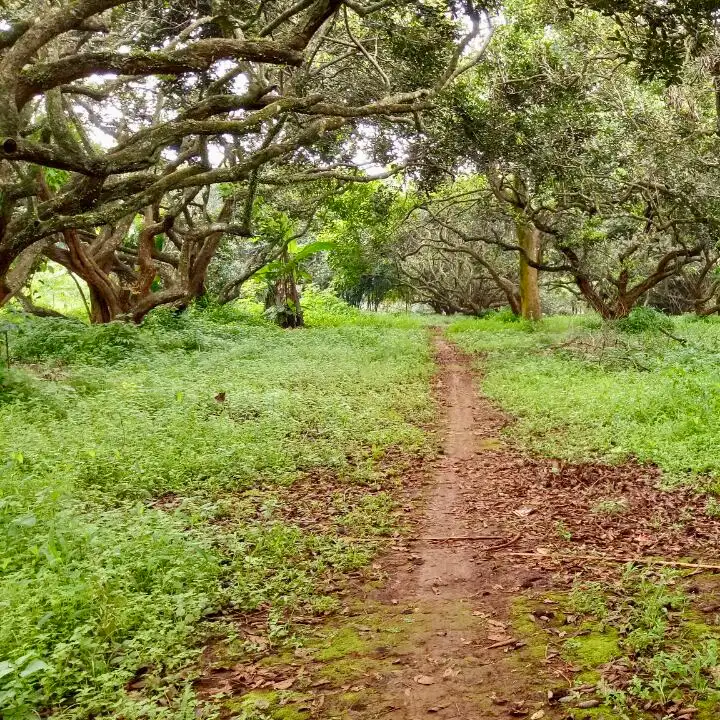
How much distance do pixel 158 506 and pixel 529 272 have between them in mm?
21064

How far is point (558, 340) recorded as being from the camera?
760 inches

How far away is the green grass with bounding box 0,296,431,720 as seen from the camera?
395cm

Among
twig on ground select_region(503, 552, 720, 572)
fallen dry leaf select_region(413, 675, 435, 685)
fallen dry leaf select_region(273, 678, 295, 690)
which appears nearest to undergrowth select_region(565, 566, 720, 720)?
twig on ground select_region(503, 552, 720, 572)

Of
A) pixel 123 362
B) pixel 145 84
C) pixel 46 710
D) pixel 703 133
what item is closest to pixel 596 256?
pixel 703 133

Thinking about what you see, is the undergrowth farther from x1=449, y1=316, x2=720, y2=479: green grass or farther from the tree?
the tree

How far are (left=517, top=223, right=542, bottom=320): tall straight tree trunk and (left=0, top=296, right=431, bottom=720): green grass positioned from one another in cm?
1160

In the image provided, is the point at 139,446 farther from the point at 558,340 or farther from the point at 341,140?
the point at 558,340

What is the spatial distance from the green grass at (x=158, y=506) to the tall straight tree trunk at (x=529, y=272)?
38.0 feet

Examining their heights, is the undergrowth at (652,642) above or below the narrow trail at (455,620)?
Answer: above

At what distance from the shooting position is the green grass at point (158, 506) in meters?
3.95

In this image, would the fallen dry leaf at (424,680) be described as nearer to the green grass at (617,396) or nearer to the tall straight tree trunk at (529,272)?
the green grass at (617,396)

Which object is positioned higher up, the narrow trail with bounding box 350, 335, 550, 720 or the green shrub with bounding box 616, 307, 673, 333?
the green shrub with bounding box 616, 307, 673, 333

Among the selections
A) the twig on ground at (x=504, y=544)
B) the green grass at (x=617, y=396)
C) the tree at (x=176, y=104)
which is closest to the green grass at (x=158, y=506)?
the twig on ground at (x=504, y=544)

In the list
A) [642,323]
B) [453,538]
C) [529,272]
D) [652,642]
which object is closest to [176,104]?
[453,538]
